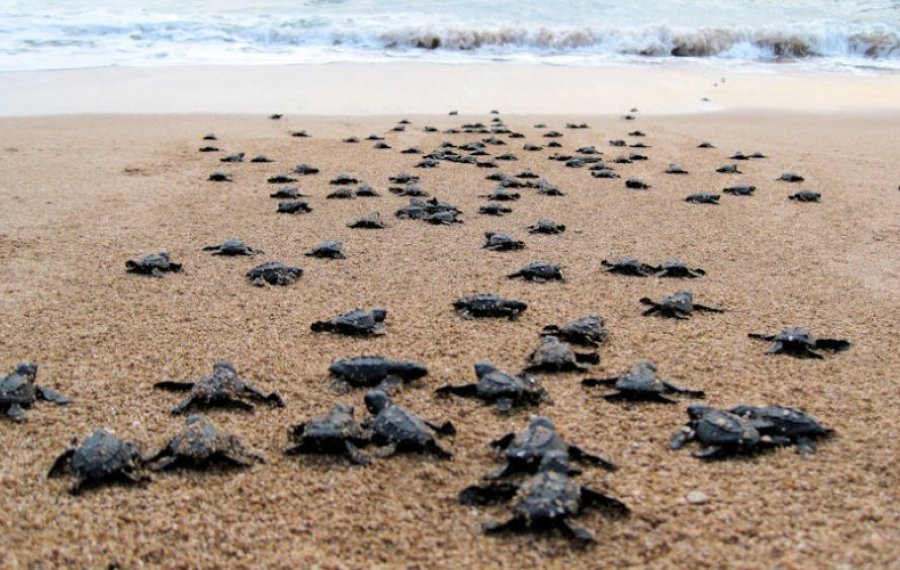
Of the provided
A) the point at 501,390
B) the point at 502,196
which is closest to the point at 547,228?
the point at 502,196

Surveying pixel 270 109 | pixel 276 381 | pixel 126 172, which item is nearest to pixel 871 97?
pixel 270 109

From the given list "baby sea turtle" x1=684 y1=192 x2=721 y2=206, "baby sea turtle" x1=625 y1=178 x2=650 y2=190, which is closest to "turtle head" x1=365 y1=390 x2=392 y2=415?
"baby sea turtle" x1=684 y1=192 x2=721 y2=206

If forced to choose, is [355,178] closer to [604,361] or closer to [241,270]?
[241,270]

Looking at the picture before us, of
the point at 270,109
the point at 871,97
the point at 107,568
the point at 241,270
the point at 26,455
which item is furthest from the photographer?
the point at 871,97

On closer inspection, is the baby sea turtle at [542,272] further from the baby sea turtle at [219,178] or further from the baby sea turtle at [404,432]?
the baby sea turtle at [219,178]

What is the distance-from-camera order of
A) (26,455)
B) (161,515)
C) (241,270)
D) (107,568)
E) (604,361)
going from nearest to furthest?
(107,568)
(161,515)
(26,455)
(604,361)
(241,270)

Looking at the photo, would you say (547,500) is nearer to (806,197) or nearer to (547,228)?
(547,228)

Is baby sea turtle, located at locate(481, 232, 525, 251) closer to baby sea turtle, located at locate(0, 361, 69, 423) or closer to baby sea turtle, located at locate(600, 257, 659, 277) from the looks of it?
baby sea turtle, located at locate(600, 257, 659, 277)
